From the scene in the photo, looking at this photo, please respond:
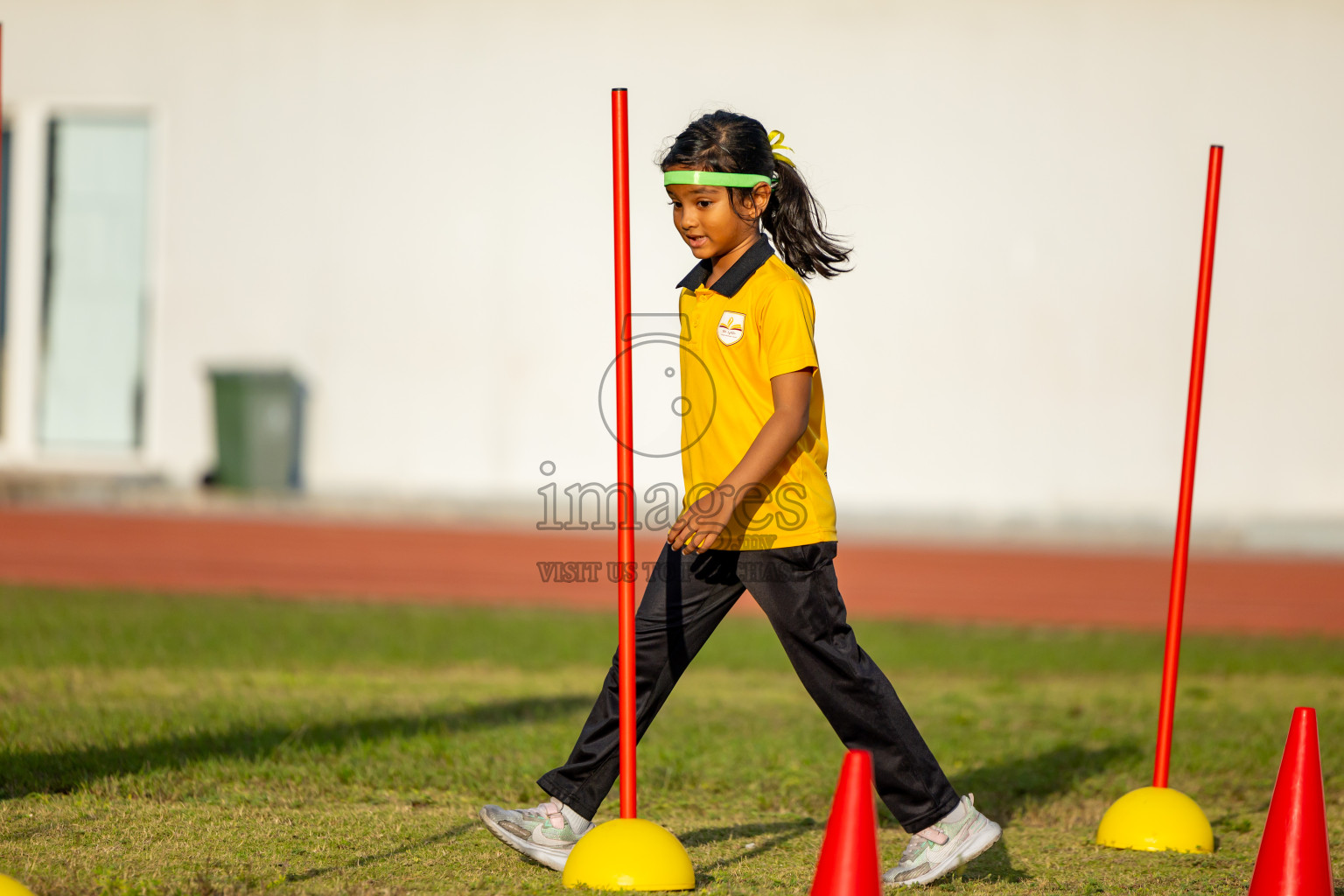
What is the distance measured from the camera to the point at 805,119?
1382 centimetres

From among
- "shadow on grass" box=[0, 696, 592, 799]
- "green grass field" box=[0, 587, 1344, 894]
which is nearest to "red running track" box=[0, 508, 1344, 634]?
"green grass field" box=[0, 587, 1344, 894]

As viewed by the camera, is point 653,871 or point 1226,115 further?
point 1226,115

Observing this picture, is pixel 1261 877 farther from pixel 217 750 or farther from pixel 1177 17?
pixel 1177 17

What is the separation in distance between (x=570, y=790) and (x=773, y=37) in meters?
11.3

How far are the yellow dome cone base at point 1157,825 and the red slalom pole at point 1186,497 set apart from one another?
0.37 ft

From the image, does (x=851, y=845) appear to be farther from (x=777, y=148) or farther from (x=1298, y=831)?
(x=777, y=148)

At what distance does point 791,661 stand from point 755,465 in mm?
573

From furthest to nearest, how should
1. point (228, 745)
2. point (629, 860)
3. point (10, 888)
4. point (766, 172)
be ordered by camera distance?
1. point (228, 745)
2. point (766, 172)
3. point (629, 860)
4. point (10, 888)

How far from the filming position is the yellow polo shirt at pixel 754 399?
342 cm

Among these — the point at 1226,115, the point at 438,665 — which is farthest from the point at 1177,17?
the point at 438,665

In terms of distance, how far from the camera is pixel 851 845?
3.01 meters

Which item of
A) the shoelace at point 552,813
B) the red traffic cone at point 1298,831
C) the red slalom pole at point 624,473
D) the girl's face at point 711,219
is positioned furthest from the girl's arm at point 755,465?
the red traffic cone at point 1298,831

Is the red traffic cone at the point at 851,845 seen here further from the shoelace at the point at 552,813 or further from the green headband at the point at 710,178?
the green headband at the point at 710,178

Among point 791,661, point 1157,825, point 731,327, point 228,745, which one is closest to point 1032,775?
point 1157,825
